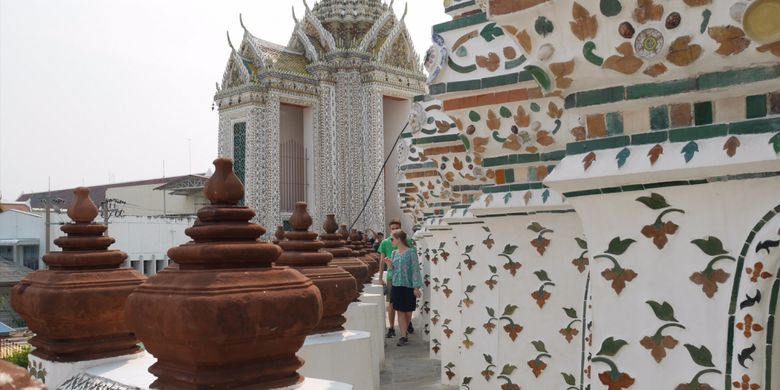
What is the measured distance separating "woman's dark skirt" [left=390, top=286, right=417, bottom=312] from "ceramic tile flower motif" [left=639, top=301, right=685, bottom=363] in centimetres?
664

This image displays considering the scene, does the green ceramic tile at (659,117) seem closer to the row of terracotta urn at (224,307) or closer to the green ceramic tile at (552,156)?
the row of terracotta urn at (224,307)

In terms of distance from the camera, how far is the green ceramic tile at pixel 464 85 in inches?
165

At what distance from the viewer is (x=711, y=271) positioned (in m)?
2.09

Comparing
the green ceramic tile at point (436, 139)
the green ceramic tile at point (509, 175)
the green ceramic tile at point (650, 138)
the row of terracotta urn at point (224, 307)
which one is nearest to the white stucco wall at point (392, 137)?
the green ceramic tile at point (436, 139)

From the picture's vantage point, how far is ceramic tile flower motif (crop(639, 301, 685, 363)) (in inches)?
84.8

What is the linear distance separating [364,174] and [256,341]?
2055 centimetres

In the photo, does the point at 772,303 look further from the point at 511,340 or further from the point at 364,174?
the point at 364,174

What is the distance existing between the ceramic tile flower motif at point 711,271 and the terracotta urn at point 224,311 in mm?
1141

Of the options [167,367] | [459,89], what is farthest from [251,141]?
[167,367]

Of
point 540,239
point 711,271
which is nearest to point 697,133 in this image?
point 711,271

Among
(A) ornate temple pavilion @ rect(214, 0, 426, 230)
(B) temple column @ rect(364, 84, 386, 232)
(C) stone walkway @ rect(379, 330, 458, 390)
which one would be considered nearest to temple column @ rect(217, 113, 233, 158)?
(A) ornate temple pavilion @ rect(214, 0, 426, 230)

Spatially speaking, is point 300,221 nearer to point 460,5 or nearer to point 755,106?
point 460,5

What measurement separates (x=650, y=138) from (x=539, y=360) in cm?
199

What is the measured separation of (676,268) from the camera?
215 centimetres
